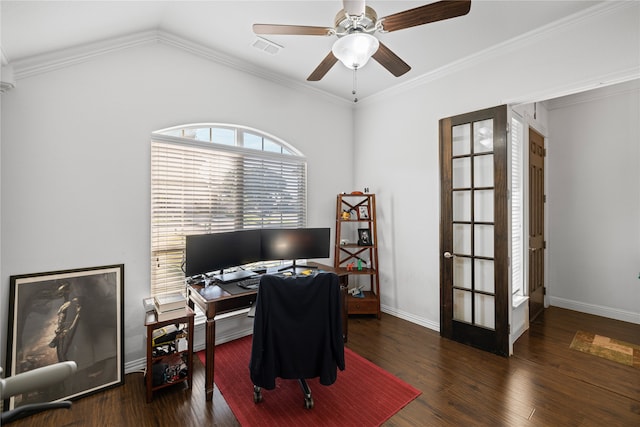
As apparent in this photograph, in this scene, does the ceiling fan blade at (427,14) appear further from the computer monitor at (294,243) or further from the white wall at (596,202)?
the white wall at (596,202)

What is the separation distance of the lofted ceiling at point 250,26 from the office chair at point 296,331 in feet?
6.67

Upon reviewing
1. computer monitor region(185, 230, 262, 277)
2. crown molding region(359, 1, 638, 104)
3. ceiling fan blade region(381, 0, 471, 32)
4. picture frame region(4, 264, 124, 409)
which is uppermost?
crown molding region(359, 1, 638, 104)

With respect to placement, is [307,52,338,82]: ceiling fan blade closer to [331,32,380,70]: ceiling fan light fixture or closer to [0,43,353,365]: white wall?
[331,32,380,70]: ceiling fan light fixture

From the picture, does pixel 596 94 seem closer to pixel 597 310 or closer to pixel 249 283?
pixel 597 310

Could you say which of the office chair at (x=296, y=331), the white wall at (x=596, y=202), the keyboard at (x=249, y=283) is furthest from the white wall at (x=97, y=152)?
the white wall at (x=596, y=202)

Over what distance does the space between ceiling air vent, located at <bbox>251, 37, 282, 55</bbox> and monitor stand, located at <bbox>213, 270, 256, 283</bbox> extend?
219 cm

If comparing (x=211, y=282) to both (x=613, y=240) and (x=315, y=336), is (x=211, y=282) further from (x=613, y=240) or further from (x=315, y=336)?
Answer: (x=613, y=240)

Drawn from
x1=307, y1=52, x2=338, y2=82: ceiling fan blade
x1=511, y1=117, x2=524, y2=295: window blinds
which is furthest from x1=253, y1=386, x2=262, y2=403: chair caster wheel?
x1=511, y1=117, x2=524, y2=295: window blinds

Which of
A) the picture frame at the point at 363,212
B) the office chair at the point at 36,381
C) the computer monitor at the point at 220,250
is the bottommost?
the office chair at the point at 36,381

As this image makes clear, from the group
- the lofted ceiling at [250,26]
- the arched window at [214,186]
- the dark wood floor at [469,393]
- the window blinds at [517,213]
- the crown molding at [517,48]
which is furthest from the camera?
the window blinds at [517,213]

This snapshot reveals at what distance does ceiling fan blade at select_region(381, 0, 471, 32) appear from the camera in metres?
1.52

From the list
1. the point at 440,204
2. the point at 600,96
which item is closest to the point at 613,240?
the point at 600,96

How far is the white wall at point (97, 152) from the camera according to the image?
6.55 feet

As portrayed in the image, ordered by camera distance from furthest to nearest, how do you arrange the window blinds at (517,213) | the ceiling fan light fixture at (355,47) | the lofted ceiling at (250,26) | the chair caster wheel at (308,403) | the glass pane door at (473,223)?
the window blinds at (517,213), the glass pane door at (473,223), the chair caster wheel at (308,403), the lofted ceiling at (250,26), the ceiling fan light fixture at (355,47)
